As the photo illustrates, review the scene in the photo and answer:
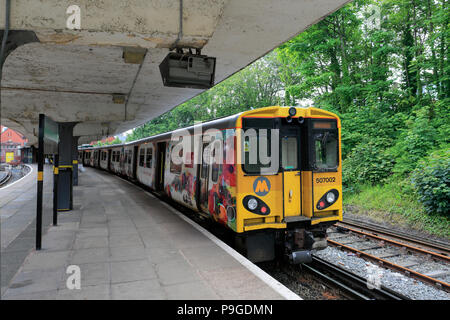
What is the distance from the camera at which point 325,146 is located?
6410mm

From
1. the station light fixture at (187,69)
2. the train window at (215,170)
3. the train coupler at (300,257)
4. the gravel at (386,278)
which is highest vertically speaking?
the station light fixture at (187,69)

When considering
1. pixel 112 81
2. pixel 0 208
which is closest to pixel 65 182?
pixel 0 208

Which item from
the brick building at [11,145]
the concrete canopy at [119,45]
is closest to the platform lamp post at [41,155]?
the concrete canopy at [119,45]

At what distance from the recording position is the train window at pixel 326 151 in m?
6.31

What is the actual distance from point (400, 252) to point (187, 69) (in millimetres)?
6411

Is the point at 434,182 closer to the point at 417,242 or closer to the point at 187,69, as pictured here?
the point at 417,242

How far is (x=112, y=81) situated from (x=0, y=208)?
19.3 feet

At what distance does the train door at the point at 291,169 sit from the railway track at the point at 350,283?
1.20 meters

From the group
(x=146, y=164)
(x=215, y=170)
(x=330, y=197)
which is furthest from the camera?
(x=146, y=164)

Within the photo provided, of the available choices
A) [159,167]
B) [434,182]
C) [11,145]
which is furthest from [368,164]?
[11,145]

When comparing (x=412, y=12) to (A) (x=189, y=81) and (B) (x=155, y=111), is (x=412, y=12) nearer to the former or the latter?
(B) (x=155, y=111)

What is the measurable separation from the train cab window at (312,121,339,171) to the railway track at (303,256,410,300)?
2.00 meters

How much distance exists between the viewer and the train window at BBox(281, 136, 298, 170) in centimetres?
612

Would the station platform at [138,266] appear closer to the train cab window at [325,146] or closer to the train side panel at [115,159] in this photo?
the train cab window at [325,146]
